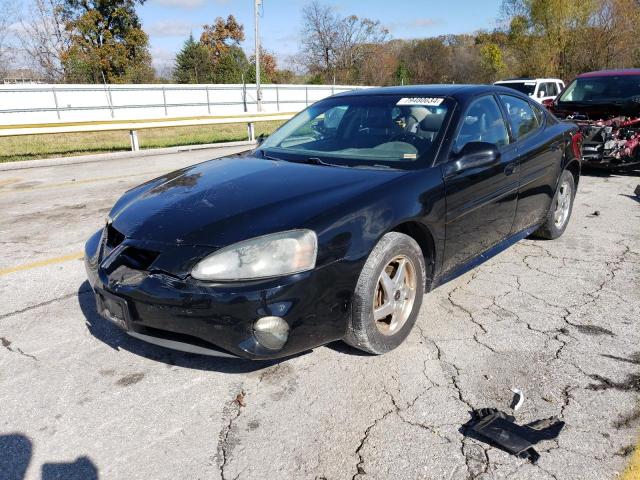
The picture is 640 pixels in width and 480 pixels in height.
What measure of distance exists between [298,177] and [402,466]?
1.78 m

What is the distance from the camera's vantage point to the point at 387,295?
3080 millimetres

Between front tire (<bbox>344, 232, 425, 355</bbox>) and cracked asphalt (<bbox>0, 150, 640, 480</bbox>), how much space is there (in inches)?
6.4

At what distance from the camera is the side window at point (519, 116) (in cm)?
436

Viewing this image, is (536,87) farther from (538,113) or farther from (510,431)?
Result: (510,431)

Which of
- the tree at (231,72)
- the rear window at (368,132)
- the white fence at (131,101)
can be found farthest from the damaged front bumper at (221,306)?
the tree at (231,72)

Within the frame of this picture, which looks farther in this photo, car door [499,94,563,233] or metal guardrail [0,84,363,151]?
metal guardrail [0,84,363,151]

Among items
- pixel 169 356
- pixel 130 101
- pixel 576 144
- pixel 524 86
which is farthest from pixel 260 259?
pixel 130 101

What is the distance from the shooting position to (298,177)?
3285 mm

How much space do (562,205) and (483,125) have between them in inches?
76.8

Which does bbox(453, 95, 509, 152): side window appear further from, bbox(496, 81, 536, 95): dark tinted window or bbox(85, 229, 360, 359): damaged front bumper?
bbox(496, 81, 536, 95): dark tinted window

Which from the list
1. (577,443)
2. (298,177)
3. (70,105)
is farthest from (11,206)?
(70,105)

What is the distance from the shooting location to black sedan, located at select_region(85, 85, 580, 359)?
2.57 meters

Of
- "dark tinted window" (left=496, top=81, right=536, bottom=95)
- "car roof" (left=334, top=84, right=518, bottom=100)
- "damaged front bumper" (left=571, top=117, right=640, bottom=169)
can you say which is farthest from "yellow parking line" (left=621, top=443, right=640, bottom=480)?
"dark tinted window" (left=496, top=81, right=536, bottom=95)

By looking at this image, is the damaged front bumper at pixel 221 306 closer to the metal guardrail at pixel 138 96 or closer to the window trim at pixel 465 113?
the window trim at pixel 465 113
